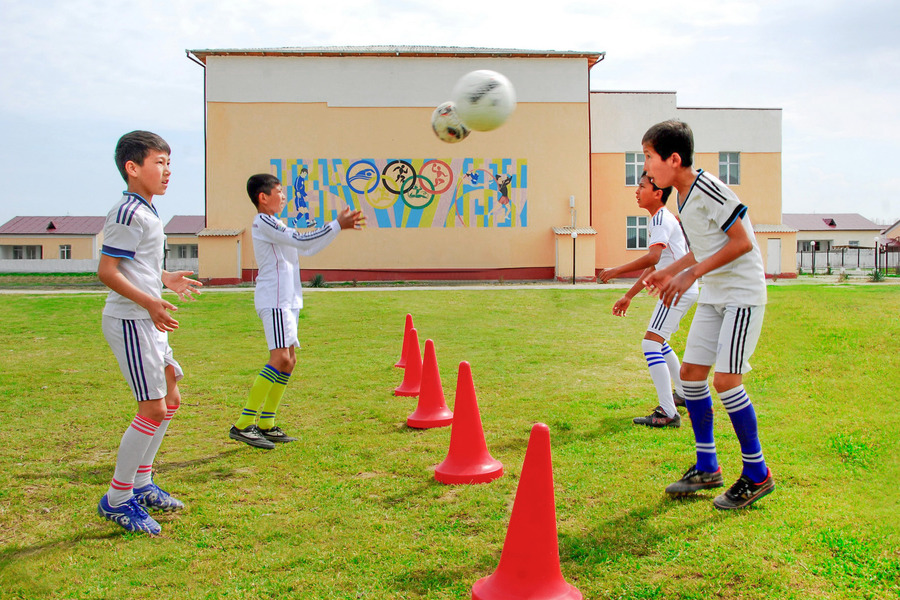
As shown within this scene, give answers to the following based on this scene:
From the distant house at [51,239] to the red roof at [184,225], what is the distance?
666cm

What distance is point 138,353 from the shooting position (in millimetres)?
3951

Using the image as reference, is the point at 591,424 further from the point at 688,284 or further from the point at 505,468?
the point at 688,284

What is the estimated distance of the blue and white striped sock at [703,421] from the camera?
424 cm

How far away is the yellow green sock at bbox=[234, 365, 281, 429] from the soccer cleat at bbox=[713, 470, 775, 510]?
12.2ft

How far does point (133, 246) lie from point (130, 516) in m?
1.58

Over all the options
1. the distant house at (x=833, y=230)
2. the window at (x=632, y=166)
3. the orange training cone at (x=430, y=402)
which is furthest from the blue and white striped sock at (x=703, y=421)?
the distant house at (x=833, y=230)

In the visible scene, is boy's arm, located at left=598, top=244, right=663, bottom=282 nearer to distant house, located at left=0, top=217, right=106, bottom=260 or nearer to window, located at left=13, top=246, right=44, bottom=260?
distant house, located at left=0, top=217, right=106, bottom=260

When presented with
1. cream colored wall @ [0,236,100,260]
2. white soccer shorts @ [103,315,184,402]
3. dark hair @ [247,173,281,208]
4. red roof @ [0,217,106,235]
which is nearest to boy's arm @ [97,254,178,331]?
white soccer shorts @ [103,315,184,402]

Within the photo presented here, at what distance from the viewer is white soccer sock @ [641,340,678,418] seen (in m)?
6.04

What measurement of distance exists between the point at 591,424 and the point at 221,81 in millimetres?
30610

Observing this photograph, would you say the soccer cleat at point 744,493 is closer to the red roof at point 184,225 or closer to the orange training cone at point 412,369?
the orange training cone at point 412,369

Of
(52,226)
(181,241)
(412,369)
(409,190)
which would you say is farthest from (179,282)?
(52,226)

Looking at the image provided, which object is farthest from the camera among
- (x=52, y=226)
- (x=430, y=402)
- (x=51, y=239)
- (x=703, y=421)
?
(x=52, y=226)

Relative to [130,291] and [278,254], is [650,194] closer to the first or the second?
[278,254]
